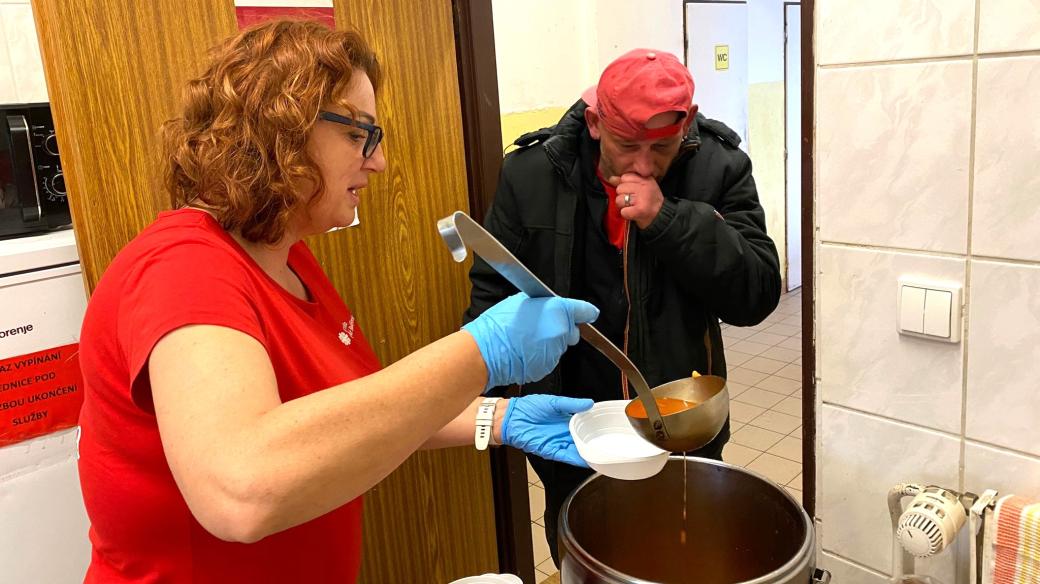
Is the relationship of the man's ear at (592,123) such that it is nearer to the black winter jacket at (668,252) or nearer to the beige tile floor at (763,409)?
the black winter jacket at (668,252)

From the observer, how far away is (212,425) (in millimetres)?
668

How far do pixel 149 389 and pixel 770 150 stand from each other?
15.1 feet

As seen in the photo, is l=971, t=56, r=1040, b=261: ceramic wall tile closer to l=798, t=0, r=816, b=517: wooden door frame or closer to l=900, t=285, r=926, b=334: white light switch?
l=900, t=285, r=926, b=334: white light switch

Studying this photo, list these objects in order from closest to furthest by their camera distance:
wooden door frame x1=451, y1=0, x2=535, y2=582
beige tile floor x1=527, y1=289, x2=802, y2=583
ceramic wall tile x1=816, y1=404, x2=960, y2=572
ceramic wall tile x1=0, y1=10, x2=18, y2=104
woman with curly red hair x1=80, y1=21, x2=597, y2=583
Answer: woman with curly red hair x1=80, y1=21, x2=597, y2=583 → ceramic wall tile x1=816, y1=404, x2=960, y2=572 → ceramic wall tile x1=0, y1=10, x2=18, y2=104 → wooden door frame x1=451, y1=0, x2=535, y2=582 → beige tile floor x1=527, y1=289, x2=802, y2=583

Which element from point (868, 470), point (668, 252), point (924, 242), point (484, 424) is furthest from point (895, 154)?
point (484, 424)

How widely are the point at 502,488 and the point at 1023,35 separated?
5.29 feet

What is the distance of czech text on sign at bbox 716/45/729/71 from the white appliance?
374 cm

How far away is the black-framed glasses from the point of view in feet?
3.06

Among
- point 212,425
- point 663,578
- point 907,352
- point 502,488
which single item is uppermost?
point 212,425

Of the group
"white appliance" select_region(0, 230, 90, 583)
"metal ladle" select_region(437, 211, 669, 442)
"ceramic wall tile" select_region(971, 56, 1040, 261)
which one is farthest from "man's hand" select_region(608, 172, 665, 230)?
"white appliance" select_region(0, 230, 90, 583)

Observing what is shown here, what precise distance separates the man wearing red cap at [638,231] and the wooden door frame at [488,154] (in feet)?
1.29

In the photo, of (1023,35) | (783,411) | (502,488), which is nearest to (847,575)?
(1023,35)

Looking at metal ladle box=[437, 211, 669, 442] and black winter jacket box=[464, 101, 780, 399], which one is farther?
black winter jacket box=[464, 101, 780, 399]

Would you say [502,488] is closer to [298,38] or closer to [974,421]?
[974,421]
